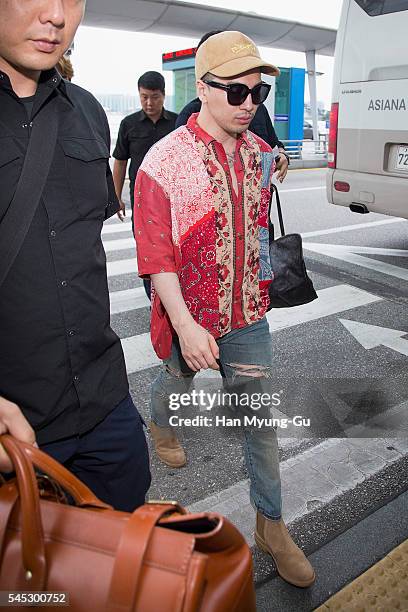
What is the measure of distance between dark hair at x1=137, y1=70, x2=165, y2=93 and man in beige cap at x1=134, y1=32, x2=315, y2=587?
2.75 metres

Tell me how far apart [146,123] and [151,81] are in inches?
12.9

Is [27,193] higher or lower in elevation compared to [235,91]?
lower

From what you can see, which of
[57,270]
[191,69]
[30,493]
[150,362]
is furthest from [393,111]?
[191,69]

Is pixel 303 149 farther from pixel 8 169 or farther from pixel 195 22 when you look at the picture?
pixel 8 169

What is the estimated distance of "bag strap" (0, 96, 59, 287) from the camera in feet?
4.60

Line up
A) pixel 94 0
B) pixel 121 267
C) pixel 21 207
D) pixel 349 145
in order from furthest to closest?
1. pixel 94 0
2. pixel 121 267
3. pixel 349 145
4. pixel 21 207

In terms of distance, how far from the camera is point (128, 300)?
18.4 feet

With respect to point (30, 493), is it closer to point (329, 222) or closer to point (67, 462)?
point (67, 462)

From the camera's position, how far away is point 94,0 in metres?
17.6

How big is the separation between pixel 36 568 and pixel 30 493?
0.41 ft

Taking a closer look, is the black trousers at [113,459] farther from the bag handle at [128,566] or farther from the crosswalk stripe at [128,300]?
the crosswalk stripe at [128,300]

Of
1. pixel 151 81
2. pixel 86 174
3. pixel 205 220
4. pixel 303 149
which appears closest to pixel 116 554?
pixel 86 174

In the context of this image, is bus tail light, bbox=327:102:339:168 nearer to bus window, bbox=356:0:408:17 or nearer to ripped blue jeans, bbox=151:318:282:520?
bus window, bbox=356:0:408:17

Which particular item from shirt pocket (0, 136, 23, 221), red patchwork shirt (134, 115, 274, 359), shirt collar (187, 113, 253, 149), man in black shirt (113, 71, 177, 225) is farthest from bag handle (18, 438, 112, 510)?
man in black shirt (113, 71, 177, 225)
